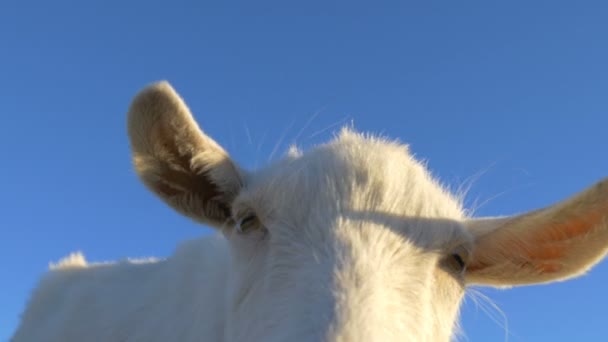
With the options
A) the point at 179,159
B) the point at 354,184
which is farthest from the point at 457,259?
the point at 179,159

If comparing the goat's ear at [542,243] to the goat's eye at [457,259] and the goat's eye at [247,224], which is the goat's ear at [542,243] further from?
the goat's eye at [247,224]

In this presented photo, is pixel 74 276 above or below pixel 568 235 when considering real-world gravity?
above

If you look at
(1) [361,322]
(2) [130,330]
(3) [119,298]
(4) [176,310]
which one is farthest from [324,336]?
(3) [119,298]

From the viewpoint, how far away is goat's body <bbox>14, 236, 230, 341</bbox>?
5375 mm

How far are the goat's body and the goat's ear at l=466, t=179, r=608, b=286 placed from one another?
1.90 meters

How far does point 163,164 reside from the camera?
15.3 ft

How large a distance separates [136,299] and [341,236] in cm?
308

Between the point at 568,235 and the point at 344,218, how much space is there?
1575mm

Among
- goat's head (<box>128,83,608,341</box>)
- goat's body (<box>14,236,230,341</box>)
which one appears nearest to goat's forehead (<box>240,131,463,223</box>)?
goat's head (<box>128,83,608,341</box>)

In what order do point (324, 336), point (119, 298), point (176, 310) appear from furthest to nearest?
point (119, 298)
point (176, 310)
point (324, 336)

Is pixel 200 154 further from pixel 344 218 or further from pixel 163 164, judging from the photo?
pixel 344 218

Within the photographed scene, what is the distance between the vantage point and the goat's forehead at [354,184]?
4238 millimetres

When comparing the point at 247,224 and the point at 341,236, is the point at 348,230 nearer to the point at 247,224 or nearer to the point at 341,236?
the point at 341,236

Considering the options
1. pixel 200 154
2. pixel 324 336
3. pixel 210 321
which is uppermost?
pixel 200 154
